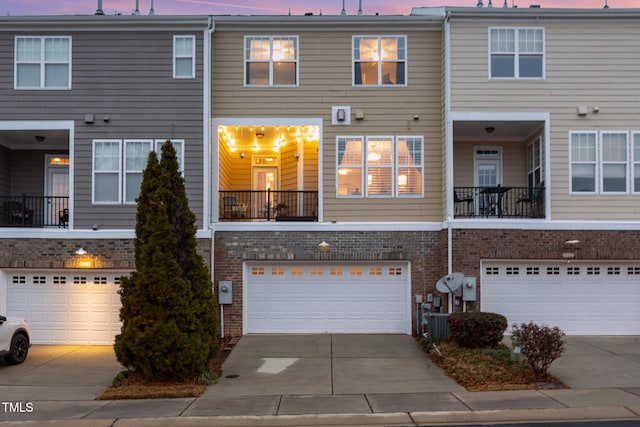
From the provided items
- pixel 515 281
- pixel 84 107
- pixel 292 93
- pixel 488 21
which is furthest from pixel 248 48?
pixel 515 281

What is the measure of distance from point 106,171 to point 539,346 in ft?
37.1

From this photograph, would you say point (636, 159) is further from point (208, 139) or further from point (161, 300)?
point (161, 300)

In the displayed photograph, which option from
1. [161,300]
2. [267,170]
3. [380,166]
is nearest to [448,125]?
[380,166]

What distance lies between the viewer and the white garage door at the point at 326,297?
1575 cm

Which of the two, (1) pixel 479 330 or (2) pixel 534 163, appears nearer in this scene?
(1) pixel 479 330

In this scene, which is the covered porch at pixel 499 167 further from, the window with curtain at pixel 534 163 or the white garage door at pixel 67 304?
the white garage door at pixel 67 304

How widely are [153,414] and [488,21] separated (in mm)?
12517

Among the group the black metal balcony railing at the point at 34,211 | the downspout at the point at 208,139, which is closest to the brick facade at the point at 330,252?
the downspout at the point at 208,139

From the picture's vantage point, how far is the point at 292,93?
16.1 metres

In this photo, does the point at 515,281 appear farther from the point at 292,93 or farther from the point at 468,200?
the point at 292,93

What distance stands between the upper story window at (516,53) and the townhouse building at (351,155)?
5 cm

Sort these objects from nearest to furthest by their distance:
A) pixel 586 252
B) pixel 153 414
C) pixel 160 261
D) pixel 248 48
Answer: pixel 153 414
pixel 160 261
pixel 586 252
pixel 248 48

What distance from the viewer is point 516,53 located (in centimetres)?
1561

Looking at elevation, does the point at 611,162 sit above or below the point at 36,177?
above
